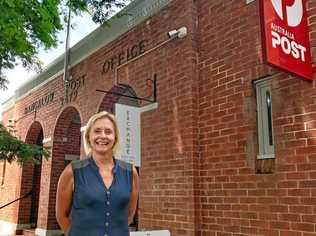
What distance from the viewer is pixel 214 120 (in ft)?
16.7

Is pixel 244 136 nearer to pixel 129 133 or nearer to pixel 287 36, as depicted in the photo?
pixel 287 36

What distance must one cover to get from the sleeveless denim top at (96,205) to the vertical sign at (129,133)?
331cm

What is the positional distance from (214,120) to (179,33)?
1.50 metres

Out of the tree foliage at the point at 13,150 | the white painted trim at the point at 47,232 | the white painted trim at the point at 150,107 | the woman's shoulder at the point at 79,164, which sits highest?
the white painted trim at the point at 150,107

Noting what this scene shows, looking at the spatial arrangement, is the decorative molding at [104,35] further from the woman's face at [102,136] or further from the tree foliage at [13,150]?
the woman's face at [102,136]

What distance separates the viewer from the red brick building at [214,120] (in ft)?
13.3

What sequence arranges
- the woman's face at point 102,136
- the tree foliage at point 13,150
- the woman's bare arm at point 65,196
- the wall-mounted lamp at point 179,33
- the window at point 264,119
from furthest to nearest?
the tree foliage at point 13,150
the wall-mounted lamp at point 179,33
the window at point 264,119
the woman's face at point 102,136
the woman's bare arm at point 65,196

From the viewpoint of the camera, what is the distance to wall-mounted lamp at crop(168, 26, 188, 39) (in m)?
5.66

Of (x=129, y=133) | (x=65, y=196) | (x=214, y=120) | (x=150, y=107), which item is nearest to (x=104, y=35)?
(x=150, y=107)

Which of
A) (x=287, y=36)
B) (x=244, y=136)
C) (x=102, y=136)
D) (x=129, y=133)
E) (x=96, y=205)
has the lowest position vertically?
(x=96, y=205)

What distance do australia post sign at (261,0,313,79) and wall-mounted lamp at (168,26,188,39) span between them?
194cm

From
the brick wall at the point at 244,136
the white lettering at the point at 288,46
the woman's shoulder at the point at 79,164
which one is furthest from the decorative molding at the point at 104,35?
the woman's shoulder at the point at 79,164

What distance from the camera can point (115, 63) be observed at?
741 centimetres

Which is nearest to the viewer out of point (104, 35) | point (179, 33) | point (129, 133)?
point (129, 133)
